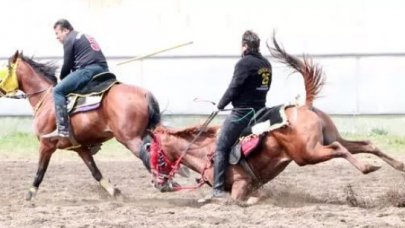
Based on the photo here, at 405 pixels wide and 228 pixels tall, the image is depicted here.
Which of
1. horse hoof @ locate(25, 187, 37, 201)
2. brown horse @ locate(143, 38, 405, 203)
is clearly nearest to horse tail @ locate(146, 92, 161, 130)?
brown horse @ locate(143, 38, 405, 203)

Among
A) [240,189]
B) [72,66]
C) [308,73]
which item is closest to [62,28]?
[72,66]

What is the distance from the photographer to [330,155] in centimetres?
991

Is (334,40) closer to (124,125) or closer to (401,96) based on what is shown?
(401,96)

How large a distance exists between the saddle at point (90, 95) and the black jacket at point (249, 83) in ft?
6.13

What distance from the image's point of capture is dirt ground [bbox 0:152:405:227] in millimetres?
9234

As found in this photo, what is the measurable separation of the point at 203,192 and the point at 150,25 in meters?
7.68

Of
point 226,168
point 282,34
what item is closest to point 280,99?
point 282,34

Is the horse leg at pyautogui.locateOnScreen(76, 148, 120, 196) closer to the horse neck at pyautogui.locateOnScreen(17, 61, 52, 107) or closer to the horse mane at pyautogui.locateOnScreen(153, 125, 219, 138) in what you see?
the horse neck at pyautogui.locateOnScreen(17, 61, 52, 107)

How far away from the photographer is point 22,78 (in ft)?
41.4

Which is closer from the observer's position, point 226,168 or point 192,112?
point 226,168

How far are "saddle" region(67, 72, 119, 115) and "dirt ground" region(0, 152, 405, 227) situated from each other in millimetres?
1072

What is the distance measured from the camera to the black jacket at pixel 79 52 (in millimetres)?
11938

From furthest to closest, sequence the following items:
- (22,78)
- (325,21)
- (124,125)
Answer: (325,21), (22,78), (124,125)

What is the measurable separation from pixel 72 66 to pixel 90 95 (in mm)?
465
